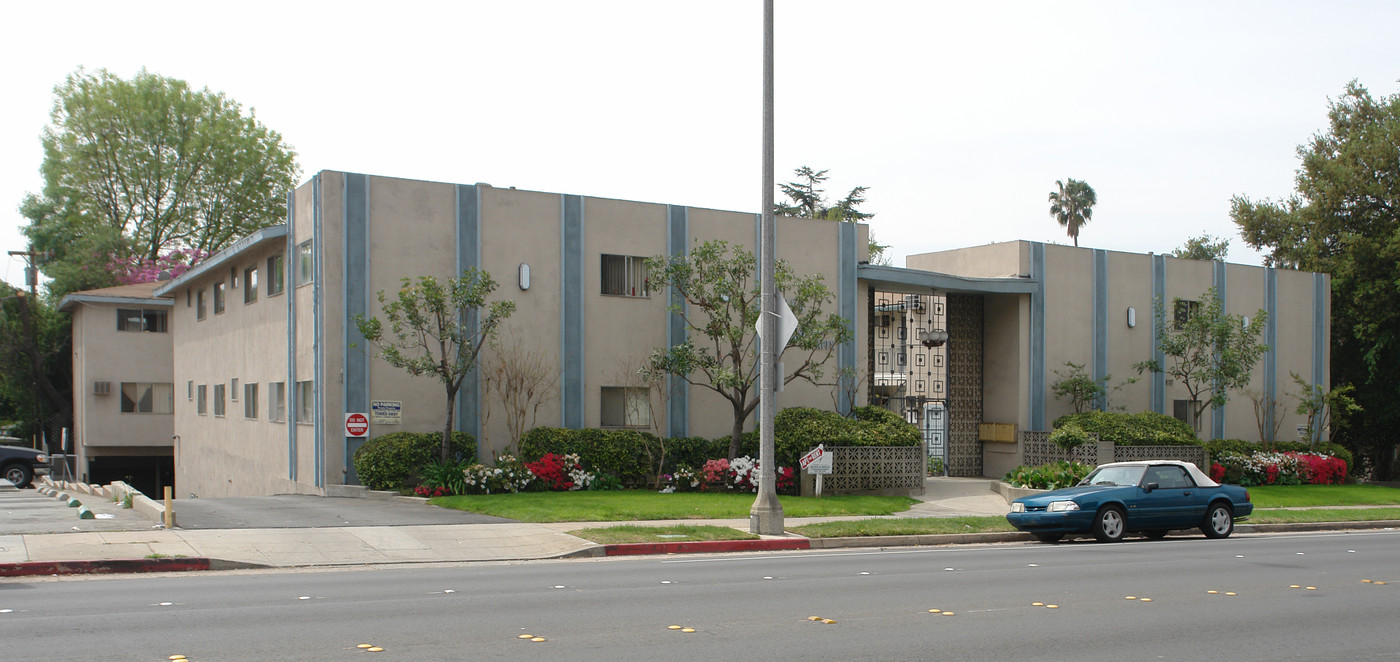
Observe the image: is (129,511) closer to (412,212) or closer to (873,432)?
(412,212)

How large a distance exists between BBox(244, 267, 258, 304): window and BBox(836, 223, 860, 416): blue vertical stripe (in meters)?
15.0

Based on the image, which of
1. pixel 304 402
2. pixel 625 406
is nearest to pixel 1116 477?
pixel 625 406

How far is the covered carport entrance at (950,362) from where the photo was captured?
104 ft

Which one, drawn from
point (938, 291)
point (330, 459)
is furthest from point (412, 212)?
point (938, 291)

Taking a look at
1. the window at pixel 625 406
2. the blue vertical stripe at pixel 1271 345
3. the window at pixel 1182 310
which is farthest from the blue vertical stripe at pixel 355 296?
the blue vertical stripe at pixel 1271 345

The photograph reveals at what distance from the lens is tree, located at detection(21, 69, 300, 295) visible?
5112 cm

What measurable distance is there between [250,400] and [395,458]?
371 inches

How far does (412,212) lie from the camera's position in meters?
24.7

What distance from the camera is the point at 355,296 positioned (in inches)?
949

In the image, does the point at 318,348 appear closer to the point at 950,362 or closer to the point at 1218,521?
the point at 950,362

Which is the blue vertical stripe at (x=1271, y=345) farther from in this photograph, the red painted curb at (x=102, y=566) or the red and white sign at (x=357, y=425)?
the red painted curb at (x=102, y=566)

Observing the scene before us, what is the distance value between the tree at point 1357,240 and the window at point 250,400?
33909 millimetres

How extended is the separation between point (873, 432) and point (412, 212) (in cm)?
1111

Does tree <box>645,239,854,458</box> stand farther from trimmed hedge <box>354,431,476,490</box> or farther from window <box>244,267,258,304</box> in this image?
window <box>244,267,258,304</box>
